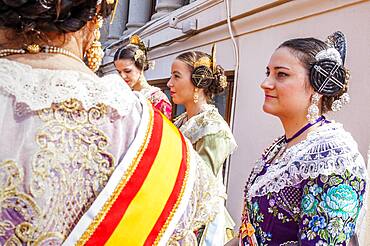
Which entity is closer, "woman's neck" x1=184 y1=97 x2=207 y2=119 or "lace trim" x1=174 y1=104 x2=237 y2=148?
"lace trim" x1=174 y1=104 x2=237 y2=148

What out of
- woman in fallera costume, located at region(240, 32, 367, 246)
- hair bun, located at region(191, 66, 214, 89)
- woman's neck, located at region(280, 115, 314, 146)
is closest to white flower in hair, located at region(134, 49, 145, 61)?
hair bun, located at region(191, 66, 214, 89)

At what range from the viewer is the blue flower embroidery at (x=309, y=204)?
66.8 inches

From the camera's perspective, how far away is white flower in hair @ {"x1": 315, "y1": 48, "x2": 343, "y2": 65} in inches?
77.0

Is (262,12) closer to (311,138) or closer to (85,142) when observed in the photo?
(311,138)

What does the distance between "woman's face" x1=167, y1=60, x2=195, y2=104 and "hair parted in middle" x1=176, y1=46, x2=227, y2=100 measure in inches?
1.0

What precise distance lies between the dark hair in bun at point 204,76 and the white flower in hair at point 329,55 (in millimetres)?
1306

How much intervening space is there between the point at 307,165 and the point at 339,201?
0.16 metres

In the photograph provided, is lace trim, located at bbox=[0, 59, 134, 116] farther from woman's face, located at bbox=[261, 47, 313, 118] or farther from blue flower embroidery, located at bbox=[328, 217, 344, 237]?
woman's face, located at bbox=[261, 47, 313, 118]

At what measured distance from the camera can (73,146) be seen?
1135 millimetres

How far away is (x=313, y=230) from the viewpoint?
1.69 meters

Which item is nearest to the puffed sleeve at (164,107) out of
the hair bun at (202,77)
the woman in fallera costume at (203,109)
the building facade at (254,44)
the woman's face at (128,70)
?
the woman's face at (128,70)

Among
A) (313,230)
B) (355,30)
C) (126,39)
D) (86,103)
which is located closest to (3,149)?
(86,103)

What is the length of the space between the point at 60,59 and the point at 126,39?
830 centimetres

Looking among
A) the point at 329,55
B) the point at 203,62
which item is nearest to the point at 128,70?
the point at 203,62
